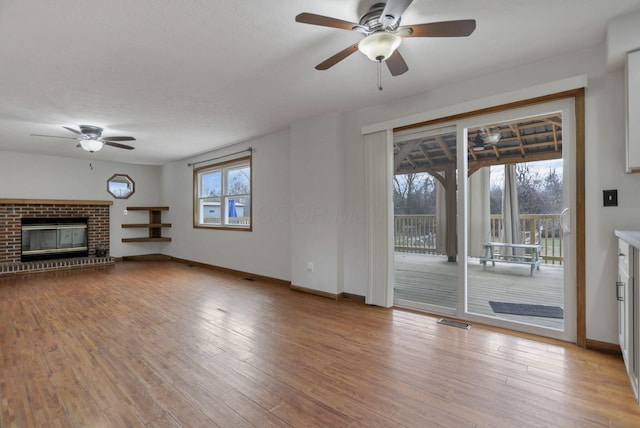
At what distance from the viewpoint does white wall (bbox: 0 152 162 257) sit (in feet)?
20.1

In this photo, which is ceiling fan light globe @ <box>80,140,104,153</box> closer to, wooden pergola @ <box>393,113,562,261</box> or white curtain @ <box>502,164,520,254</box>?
wooden pergola @ <box>393,113,562,261</box>

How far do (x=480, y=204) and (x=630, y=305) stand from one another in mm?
2041

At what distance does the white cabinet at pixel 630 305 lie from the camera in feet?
5.65

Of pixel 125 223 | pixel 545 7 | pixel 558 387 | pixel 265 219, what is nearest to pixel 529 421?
pixel 558 387

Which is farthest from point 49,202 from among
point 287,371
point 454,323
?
point 454,323

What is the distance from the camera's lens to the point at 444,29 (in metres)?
1.85

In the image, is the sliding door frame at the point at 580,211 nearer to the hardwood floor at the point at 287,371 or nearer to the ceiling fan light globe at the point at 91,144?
the hardwood floor at the point at 287,371

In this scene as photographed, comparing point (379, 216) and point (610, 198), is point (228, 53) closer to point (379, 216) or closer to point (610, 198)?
point (379, 216)

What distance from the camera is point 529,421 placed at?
161cm

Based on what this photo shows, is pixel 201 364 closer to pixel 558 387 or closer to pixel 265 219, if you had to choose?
pixel 558 387

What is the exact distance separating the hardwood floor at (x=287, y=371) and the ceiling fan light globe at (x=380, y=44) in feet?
7.15

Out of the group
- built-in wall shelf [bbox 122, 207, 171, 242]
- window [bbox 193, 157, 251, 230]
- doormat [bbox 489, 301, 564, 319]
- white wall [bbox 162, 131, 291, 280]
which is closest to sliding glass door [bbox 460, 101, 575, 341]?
doormat [bbox 489, 301, 564, 319]

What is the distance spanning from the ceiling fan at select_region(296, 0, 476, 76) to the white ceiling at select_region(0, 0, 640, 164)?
0.41ft

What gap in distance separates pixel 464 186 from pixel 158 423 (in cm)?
315
